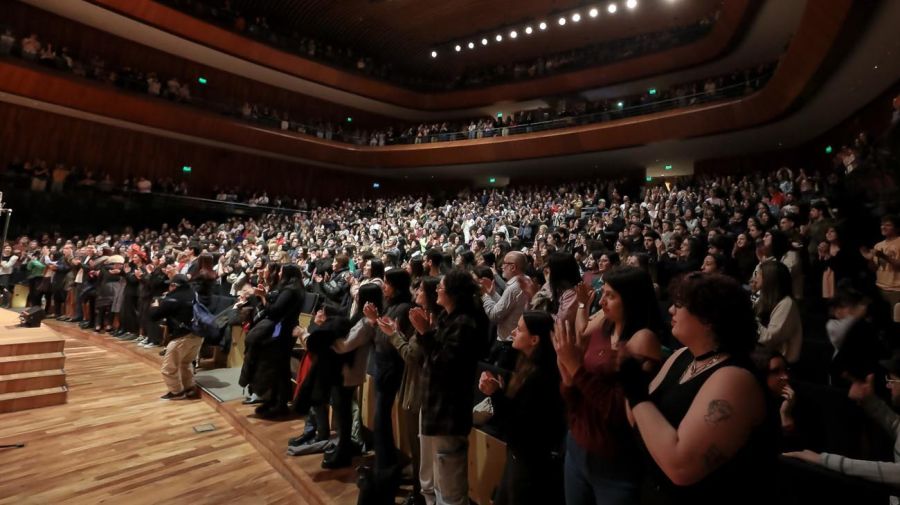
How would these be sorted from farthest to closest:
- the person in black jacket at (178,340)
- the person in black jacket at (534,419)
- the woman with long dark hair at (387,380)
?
the person in black jacket at (178,340) → the woman with long dark hair at (387,380) → the person in black jacket at (534,419)

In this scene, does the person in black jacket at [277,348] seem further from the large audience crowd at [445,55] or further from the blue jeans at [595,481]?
the large audience crowd at [445,55]

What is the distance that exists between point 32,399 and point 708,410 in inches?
138

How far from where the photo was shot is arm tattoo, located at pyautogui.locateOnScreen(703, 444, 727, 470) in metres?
0.60

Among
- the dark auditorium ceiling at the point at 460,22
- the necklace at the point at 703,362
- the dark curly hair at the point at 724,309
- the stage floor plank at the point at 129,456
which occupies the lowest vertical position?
the stage floor plank at the point at 129,456

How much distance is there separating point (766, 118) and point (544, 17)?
478cm

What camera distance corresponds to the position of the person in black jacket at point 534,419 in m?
1.11

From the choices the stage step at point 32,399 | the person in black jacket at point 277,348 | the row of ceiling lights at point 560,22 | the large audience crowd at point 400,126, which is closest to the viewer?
the person in black jacket at point 277,348

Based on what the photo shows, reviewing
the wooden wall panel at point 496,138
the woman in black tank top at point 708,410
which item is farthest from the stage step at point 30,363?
the wooden wall panel at point 496,138

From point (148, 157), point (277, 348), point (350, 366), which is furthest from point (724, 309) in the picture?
point (148, 157)

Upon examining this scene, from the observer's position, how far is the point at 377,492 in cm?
153

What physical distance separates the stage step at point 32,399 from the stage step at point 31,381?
0.07 feet

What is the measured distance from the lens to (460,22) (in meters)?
10.0

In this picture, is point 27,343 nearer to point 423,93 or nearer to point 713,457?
point 713,457

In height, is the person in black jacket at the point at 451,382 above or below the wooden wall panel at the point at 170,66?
below
